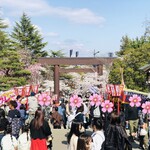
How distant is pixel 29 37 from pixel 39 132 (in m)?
36.2

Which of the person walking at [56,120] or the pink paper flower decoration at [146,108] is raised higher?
the pink paper flower decoration at [146,108]

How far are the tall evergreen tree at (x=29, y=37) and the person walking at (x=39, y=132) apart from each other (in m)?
34.4

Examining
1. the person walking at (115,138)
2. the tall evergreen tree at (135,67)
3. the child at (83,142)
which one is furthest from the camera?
the tall evergreen tree at (135,67)

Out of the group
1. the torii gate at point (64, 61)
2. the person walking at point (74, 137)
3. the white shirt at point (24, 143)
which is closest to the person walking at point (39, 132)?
the white shirt at point (24, 143)

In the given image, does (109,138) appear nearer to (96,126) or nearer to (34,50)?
(96,126)

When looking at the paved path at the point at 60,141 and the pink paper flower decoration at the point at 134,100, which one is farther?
the paved path at the point at 60,141

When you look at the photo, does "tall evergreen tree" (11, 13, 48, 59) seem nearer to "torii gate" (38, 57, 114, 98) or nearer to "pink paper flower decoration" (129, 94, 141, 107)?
"torii gate" (38, 57, 114, 98)

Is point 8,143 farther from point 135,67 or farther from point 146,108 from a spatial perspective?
point 135,67

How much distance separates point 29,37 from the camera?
42500mm

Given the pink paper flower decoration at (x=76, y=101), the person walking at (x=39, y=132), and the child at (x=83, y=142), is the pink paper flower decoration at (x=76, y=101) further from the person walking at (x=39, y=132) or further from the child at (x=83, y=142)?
the child at (x=83, y=142)

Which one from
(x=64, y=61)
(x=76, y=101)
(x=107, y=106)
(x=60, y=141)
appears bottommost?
(x=60, y=141)

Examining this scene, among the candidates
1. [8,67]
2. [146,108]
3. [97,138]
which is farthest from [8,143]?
[8,67]

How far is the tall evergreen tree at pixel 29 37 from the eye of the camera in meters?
41.8

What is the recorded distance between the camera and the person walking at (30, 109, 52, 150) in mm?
7031
